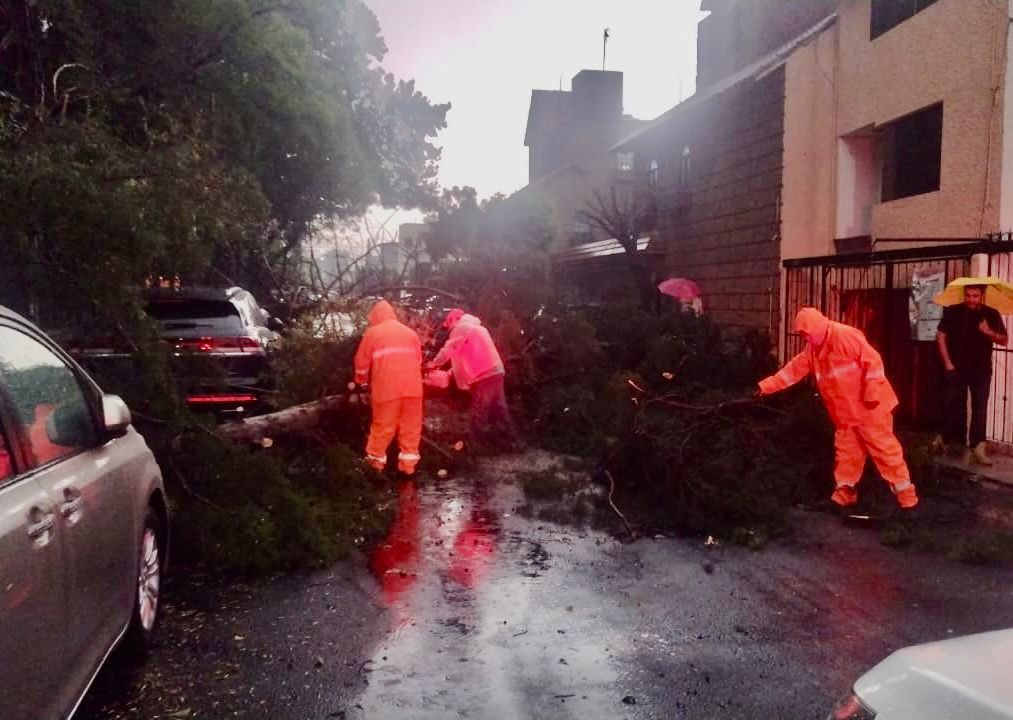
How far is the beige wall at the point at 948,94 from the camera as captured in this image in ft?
33.3

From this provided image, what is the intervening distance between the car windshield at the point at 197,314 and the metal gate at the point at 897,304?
7127 mm

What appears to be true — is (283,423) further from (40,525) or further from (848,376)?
(40,525)

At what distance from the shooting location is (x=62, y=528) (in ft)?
10.1

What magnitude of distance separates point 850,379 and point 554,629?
11.8 ft

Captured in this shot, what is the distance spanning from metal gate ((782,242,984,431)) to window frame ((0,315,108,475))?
8197 mm

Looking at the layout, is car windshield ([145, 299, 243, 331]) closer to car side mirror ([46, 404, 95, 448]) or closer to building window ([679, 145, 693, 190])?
car side mirror ([46, 404, 95, 448])

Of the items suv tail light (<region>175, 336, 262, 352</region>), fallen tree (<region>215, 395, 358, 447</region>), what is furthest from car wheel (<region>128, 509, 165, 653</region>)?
suv tail light (<region>175, 336, 262, 352</region>)

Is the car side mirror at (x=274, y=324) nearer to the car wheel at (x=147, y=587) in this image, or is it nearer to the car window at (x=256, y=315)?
the car window at (x=256, y=315)

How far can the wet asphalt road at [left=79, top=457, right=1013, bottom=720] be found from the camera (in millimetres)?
3984

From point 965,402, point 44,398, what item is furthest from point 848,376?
point 44,398

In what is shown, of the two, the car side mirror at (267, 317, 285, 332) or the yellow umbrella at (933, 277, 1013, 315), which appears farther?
the car side mirror at (267, 317, 285, 332)

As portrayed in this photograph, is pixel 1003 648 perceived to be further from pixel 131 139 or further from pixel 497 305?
pixel 131 139

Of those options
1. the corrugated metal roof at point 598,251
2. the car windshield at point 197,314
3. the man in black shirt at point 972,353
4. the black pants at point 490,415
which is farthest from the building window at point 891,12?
the car windshield at point 197,314

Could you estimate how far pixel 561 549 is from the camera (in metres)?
6.48
